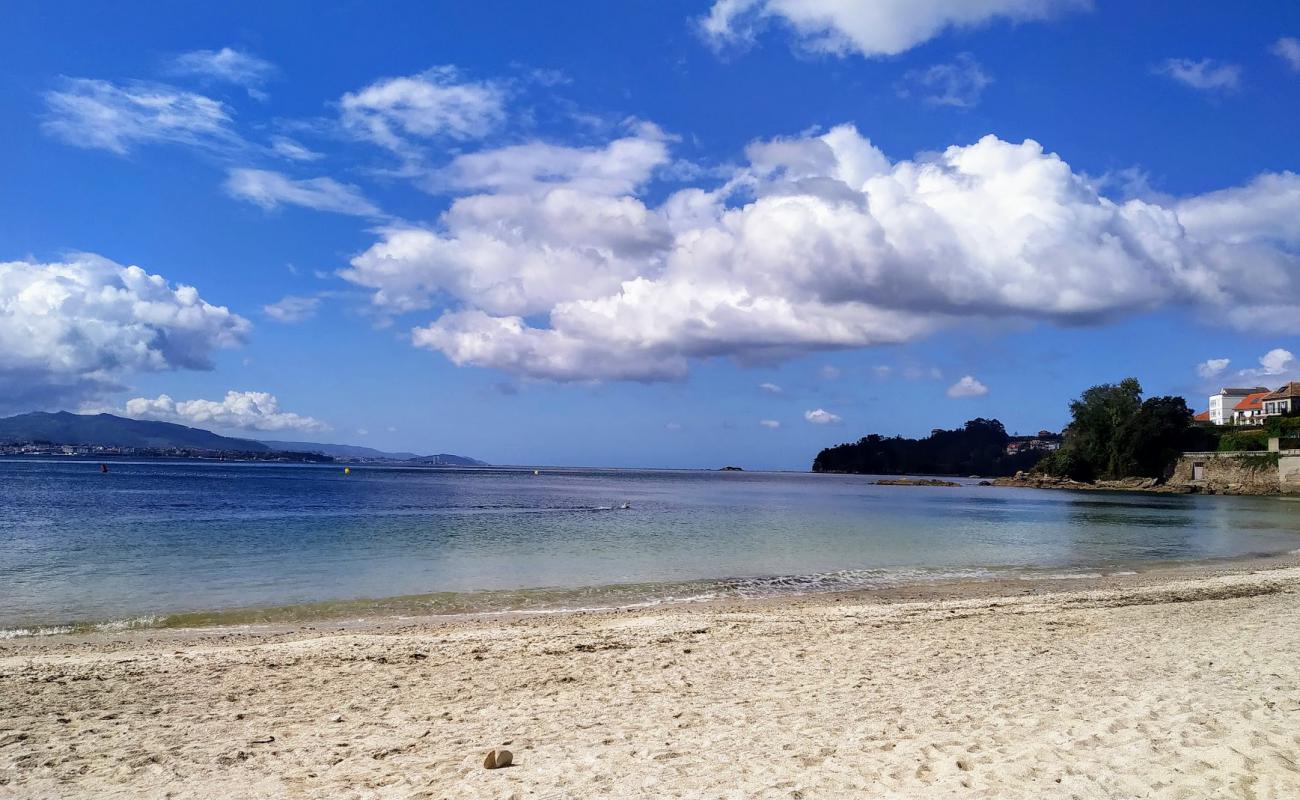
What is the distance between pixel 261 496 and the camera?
60.7 meters

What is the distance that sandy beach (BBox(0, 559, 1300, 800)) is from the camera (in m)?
5.96

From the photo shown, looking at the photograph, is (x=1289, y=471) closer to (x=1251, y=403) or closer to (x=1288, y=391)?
(x=1288, y=391)

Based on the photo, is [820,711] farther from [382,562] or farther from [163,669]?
[382,562]

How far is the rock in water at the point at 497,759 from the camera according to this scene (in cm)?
630

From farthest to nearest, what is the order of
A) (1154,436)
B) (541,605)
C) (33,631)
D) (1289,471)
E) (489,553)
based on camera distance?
(1154,436), (1289,471), (489,553), (541,605), (33,631)

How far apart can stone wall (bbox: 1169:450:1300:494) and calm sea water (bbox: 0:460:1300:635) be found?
3570cm

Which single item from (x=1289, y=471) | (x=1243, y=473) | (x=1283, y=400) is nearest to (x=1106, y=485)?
(x=1243, y=473)

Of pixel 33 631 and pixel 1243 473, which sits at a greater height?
pixel 1243 473

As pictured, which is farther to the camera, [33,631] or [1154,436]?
[1154,436]

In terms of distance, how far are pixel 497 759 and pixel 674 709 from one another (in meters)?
2.25

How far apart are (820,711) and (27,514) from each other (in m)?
44.7

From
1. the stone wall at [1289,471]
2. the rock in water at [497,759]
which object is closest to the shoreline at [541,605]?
the rock in water at [497,759]

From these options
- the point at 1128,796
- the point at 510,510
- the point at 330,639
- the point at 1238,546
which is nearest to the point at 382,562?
the point at 330,639

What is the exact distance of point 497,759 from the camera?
6332 millimetres
